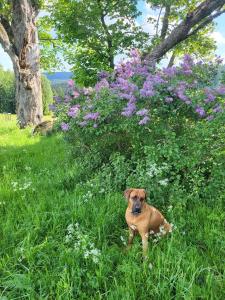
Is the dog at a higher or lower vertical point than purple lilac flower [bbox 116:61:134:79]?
lower

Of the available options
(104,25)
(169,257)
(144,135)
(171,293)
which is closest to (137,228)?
(169,257)

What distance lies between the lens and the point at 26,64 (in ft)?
50.7

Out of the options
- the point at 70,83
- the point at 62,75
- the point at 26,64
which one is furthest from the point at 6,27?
the point at 62,75

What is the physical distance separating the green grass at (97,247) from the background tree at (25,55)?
10.2 metres

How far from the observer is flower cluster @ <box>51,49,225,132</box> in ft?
18.8

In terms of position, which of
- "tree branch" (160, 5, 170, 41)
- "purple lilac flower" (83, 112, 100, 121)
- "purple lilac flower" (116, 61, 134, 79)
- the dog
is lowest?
the dog

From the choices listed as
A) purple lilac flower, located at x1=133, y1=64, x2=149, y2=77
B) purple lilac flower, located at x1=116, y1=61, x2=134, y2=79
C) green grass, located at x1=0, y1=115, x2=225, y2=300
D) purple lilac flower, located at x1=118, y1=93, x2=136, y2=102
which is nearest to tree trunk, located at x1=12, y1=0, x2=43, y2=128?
purple lilac flower, located at x1=116, y1=61, x2=134, y2=79

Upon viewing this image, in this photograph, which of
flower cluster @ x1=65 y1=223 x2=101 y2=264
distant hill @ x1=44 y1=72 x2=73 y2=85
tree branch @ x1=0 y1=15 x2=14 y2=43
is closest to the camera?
flower cluster @ x1=65 y1=223 x2=101 y2=264

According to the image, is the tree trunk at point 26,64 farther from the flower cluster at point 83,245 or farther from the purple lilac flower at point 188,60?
the flower cluster at point 83,245

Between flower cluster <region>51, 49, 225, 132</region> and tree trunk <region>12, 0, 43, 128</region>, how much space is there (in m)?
9.34

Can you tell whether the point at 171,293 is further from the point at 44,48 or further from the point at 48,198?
the point at 44,48

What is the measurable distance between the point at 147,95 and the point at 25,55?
11011mm

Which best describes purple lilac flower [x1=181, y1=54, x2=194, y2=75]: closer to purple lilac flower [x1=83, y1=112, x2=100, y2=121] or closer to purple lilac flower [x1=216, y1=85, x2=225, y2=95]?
purple lilac flower [x1=216, y1=85, x2=225, y2=95]

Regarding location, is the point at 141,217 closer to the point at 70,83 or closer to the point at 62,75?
the point at 70,83
